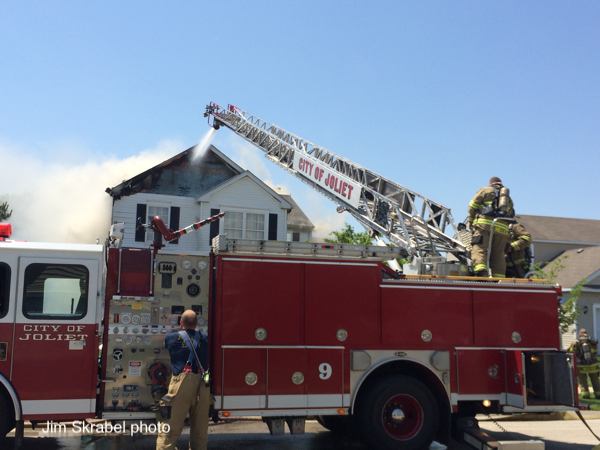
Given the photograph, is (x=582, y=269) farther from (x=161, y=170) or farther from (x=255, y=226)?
(x=161, y=170)

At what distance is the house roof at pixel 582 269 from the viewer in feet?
64.7

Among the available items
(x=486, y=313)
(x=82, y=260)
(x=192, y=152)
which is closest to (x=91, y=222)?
(x=192, y=152)

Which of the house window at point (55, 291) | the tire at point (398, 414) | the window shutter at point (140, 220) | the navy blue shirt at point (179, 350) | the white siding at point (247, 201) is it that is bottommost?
the tire at point (398, 414)

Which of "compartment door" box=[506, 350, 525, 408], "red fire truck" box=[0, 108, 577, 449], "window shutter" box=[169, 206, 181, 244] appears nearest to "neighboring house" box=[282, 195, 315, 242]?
"window shutter" box=[169, 206, 181, 244]

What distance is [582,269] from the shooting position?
20516 mm

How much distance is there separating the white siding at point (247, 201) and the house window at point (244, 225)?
19cm

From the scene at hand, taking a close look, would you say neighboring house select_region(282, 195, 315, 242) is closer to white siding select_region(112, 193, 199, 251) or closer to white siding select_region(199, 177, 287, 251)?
white siding select_region(199, 177, 287, 251)

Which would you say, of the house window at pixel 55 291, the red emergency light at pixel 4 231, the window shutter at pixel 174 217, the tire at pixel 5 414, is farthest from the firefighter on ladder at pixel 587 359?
the window shutter at pixel 174 217

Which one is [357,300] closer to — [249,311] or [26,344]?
[249,311]

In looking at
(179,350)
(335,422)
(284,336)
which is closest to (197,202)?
(335,422)

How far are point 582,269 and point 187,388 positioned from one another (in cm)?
1914

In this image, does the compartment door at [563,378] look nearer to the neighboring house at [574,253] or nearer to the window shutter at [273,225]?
the neighboring house at [574,253]

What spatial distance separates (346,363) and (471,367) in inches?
64.7

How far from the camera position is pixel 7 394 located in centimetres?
564
